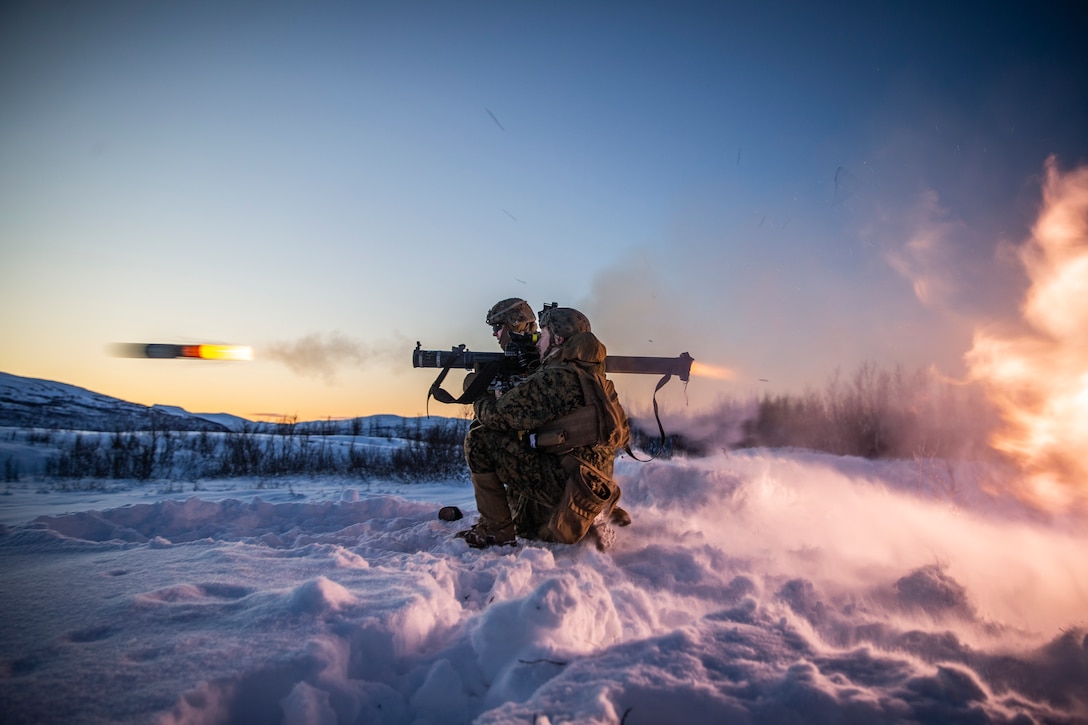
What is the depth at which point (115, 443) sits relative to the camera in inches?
556

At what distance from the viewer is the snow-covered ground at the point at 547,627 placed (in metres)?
1.47

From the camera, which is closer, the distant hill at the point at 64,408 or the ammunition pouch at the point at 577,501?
the ammunition pouch at the point at 577,501

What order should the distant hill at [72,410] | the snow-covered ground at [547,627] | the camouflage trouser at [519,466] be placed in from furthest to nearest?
the distant hill at [72,410], the camouflage trouser at [519,466], the snow-covered ground at [547,627]

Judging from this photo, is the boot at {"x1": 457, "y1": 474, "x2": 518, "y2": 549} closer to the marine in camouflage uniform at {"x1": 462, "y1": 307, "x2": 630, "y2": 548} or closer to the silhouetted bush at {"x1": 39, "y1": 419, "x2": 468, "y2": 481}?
the marine in camouflage uniform at {"x1": 462, "y1": 307, "x2": 630, "y2": 548}

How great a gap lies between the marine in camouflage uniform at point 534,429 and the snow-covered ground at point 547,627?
368 mm

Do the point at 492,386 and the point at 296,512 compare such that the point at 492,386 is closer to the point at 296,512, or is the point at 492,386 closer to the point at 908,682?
the point at 296,512

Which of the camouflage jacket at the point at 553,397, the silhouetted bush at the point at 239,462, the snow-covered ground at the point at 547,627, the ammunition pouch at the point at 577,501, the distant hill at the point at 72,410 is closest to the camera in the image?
the snow-covered ground at the point at 547,627

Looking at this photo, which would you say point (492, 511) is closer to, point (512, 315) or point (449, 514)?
point (449, 514)

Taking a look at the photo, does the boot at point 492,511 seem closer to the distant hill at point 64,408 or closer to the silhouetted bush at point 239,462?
the silhouetted bush at point 239,462

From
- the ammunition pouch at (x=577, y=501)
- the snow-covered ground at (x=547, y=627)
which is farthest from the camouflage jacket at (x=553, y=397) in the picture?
the snow-covered ground at (x=547, y=627)

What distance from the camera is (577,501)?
367 cm

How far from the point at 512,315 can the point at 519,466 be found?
63.2 inches

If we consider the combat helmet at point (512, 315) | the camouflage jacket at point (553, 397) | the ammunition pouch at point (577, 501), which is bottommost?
the ammunition pouch at point (577, 501)

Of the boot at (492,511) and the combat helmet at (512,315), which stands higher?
the combat helmet at (512,315)
